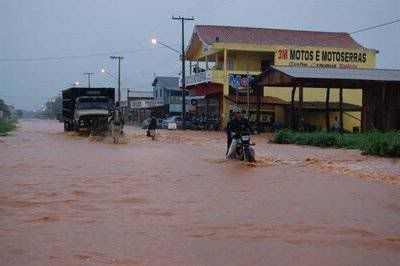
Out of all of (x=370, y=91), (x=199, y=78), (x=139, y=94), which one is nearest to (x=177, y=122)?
(x=199, y=78)

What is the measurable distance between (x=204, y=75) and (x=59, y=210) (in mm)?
38352

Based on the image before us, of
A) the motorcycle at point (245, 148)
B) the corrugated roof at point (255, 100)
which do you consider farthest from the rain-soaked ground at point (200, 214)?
the corrugated roof at point (255, 100)

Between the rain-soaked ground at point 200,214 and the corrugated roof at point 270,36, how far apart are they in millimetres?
31774

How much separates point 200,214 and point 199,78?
40283mm

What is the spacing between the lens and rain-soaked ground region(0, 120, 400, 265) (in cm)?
704

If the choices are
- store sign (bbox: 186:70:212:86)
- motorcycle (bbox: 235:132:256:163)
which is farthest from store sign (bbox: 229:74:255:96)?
motorcycle (bbox: 235:132:256:163)

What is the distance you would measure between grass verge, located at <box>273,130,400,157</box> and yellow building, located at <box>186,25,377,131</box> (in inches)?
583

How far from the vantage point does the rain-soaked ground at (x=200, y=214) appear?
7.04 metres

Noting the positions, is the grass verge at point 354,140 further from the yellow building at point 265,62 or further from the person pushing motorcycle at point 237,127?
the yellow building at point 265,62

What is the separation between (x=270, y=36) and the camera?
5138cm

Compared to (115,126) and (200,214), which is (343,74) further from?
(200,214)

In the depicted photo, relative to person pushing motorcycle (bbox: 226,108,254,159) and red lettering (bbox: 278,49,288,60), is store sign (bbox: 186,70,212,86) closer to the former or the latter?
red lettering (bbox: 278,49,288,60)

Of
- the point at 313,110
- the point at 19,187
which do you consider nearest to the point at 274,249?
the point at 19,187

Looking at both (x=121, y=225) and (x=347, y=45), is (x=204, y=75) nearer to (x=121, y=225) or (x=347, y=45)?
(x=347, y=45)
